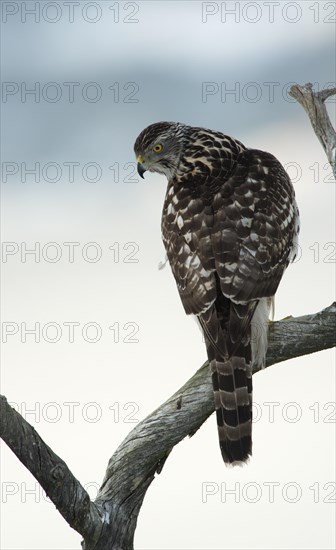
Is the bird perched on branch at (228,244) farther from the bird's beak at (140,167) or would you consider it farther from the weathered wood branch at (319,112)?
the weathered wood branch at (319,112)

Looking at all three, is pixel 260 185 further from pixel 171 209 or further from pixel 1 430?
pixel 1 430

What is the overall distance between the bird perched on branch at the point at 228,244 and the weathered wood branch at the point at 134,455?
0.15 metres

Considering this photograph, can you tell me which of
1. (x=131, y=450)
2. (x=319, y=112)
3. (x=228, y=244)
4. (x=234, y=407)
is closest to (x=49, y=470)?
(x=131, y=450)

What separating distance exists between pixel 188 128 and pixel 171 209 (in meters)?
1.17

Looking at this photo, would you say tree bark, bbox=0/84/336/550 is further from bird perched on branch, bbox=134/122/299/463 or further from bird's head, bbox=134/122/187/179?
bird's head, bbox=134/122/187/179

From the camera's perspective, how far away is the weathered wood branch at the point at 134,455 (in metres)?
4.77

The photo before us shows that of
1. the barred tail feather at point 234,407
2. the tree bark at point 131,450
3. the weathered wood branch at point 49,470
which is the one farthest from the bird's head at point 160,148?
the weathered wood branch at point 49,470

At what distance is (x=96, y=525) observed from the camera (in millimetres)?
5172

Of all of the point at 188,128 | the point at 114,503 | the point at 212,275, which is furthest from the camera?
the point at 188,128

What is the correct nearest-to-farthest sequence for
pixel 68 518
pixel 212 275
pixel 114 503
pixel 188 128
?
pixel 68 518 → pixel 114 503 → pixel 212 275 → pixel 188 128

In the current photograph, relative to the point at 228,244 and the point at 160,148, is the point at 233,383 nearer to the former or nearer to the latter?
the point at 228,244

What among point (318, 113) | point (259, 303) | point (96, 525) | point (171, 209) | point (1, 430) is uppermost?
point (318, 113)

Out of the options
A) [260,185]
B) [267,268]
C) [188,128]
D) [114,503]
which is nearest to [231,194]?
[260,185]

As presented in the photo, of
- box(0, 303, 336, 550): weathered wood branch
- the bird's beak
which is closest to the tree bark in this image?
box(0, 303, 336, 550): weathered wood branch
